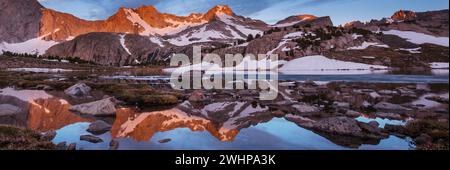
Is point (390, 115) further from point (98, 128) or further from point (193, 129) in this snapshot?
point (98, 128)

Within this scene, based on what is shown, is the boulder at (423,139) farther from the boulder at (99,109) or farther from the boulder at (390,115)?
the boulder at (99,109)

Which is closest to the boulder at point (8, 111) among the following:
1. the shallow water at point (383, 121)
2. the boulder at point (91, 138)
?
the boulder at point (91, 138)

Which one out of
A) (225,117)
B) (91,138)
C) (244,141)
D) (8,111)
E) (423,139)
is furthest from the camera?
(8,111)

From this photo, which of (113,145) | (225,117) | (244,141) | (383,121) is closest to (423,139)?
(383,121)

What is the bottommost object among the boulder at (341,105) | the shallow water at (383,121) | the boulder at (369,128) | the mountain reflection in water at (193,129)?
the mountain reflection in water at (193,129)

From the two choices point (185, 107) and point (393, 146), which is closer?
point (393, 146)

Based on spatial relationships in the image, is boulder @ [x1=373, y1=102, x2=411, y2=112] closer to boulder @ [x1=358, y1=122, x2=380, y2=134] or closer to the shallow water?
the shallow water

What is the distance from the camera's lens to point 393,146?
16922 mm

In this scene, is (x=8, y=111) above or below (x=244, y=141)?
above

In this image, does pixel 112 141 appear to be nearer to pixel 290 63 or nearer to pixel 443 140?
pixel 443 140
